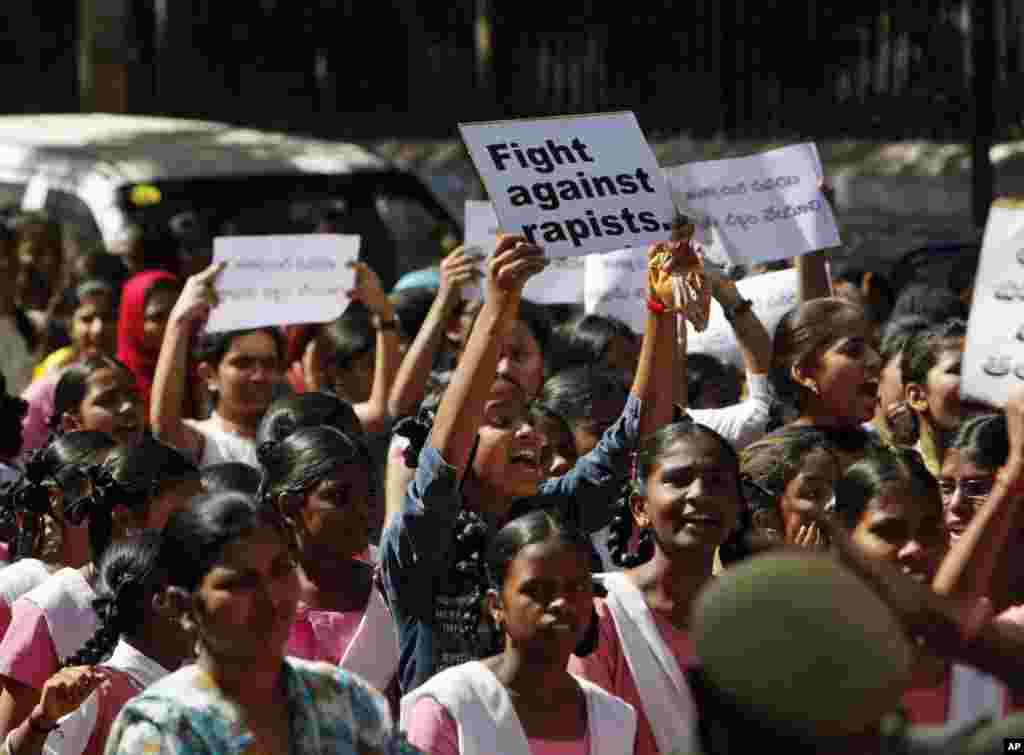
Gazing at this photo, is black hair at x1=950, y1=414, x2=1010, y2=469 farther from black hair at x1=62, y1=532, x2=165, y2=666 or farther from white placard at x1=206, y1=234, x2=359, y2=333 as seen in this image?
white placard at x1=206, y1=234, x2=359, y2=333

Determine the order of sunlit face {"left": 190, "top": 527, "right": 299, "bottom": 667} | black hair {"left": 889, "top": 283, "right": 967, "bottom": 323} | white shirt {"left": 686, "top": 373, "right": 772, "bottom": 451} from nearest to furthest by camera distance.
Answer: sunlit face {"left": 190, "top": 527, "right": 299, "bottom": 667}
white shirt {"left": 686, "top": 373, "right": 772, "bottom": 451}
black hair {"left": 889, "top": 283, "right": 967, "bottom": 323}

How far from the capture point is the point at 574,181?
19.5 ft

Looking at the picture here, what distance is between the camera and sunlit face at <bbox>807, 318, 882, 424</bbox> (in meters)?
6.57

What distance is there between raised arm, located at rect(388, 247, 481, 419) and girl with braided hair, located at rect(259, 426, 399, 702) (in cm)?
203

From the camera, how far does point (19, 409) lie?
24.3 feet

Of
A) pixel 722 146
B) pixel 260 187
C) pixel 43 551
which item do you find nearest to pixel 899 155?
pixel 722 146

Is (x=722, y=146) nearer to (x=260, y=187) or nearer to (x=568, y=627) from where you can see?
(x=260, y=187)

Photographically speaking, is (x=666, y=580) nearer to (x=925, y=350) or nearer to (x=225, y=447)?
(x=925, y=350)

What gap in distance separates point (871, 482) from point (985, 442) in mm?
805

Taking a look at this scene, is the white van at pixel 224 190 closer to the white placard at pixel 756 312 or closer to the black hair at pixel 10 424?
the white placard at pixel 756 312

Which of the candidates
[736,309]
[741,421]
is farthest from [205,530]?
[736,309]

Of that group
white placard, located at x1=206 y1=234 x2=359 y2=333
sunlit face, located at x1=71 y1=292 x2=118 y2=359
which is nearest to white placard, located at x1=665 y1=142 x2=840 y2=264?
white placard, located at x1=206 y1=234 x2=359 y2=333

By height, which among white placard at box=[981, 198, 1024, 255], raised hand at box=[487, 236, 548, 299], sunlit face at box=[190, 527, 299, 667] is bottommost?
sunlit face at box=[190, 527, 299, 667]

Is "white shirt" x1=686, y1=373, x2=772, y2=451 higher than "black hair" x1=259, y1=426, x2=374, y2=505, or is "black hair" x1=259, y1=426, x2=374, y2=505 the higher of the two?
"black hair" x1=259, y1=426, x2=374, y2=505
